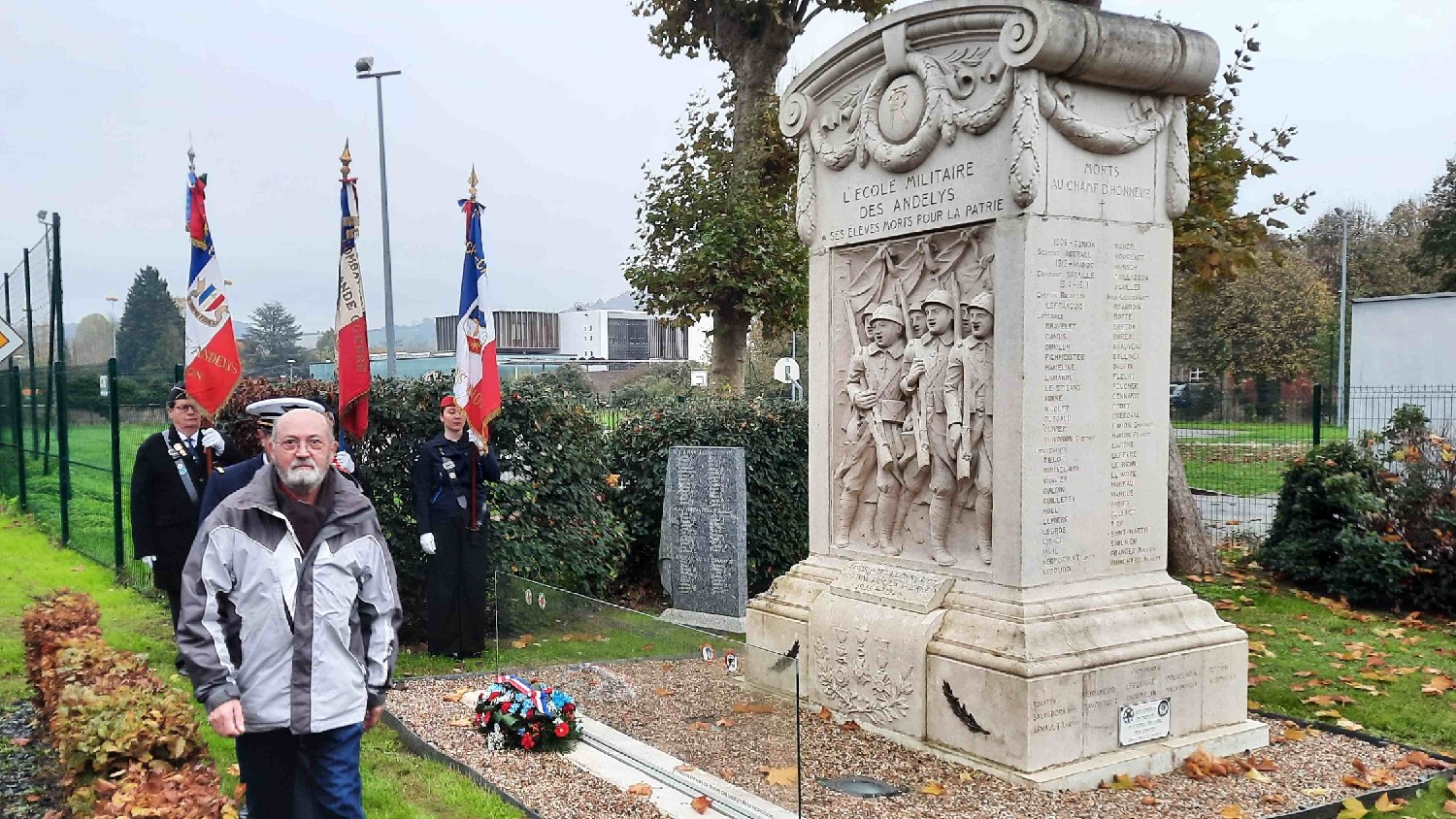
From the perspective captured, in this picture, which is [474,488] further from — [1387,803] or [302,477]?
[1387,803]

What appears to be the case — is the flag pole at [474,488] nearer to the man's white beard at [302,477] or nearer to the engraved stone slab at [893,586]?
the engraved stone slab at [893,586]

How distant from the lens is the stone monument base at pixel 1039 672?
18.2ft

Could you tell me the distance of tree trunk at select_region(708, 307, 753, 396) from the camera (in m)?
16.2

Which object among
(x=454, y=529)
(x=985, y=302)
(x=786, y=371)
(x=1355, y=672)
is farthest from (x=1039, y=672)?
(x=786, y=371)

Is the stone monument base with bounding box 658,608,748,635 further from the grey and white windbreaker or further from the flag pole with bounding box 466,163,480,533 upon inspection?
the grey and white windbreaker

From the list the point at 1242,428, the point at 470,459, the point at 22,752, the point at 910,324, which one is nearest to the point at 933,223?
the point at 910,324

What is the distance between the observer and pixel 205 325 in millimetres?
7742

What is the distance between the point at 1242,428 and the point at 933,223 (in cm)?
1225

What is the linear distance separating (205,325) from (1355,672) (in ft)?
26.4

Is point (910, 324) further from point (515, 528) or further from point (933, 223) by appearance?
point (515, 528)

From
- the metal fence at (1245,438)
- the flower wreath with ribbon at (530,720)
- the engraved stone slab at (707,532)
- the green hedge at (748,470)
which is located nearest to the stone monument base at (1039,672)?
the flower wreath with ribbon at (530,720)

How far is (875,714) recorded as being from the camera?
6266mm

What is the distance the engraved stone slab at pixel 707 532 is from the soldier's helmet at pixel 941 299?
4105mm

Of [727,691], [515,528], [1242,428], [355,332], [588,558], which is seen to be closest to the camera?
[727,691]
